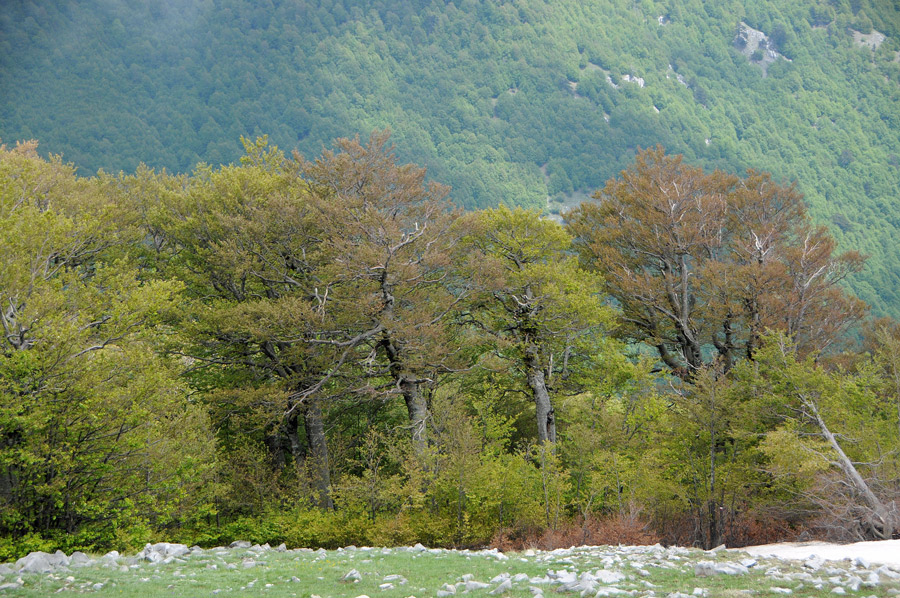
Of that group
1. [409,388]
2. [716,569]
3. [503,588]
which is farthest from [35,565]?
[409,388]

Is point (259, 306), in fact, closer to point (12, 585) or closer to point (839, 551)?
point (12, 585)

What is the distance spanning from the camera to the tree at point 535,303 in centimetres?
3047

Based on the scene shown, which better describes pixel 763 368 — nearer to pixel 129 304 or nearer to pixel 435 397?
pixel 435 397

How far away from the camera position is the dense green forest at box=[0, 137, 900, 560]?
17.6 metres

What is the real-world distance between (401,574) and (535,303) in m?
19.0

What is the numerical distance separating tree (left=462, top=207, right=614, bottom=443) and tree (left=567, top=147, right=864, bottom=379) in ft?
13.6

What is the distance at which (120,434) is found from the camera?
1745 centimetres

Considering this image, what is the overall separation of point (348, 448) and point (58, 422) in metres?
17.9

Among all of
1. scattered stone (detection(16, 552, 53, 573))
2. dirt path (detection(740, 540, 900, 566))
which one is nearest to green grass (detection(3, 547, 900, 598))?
scattered stone (detection(16, 552, 53, 573))

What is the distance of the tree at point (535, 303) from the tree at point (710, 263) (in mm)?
4153

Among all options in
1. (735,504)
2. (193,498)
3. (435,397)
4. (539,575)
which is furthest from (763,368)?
(193,498)

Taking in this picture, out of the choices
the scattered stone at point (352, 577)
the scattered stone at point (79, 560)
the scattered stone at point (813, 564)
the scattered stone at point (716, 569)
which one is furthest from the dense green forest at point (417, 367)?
the scattered stone at point (352, 577)

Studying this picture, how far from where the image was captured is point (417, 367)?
91.9ft

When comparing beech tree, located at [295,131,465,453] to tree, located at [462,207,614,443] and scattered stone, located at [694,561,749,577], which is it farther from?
scattered stone, located at [694,561,749,577]
